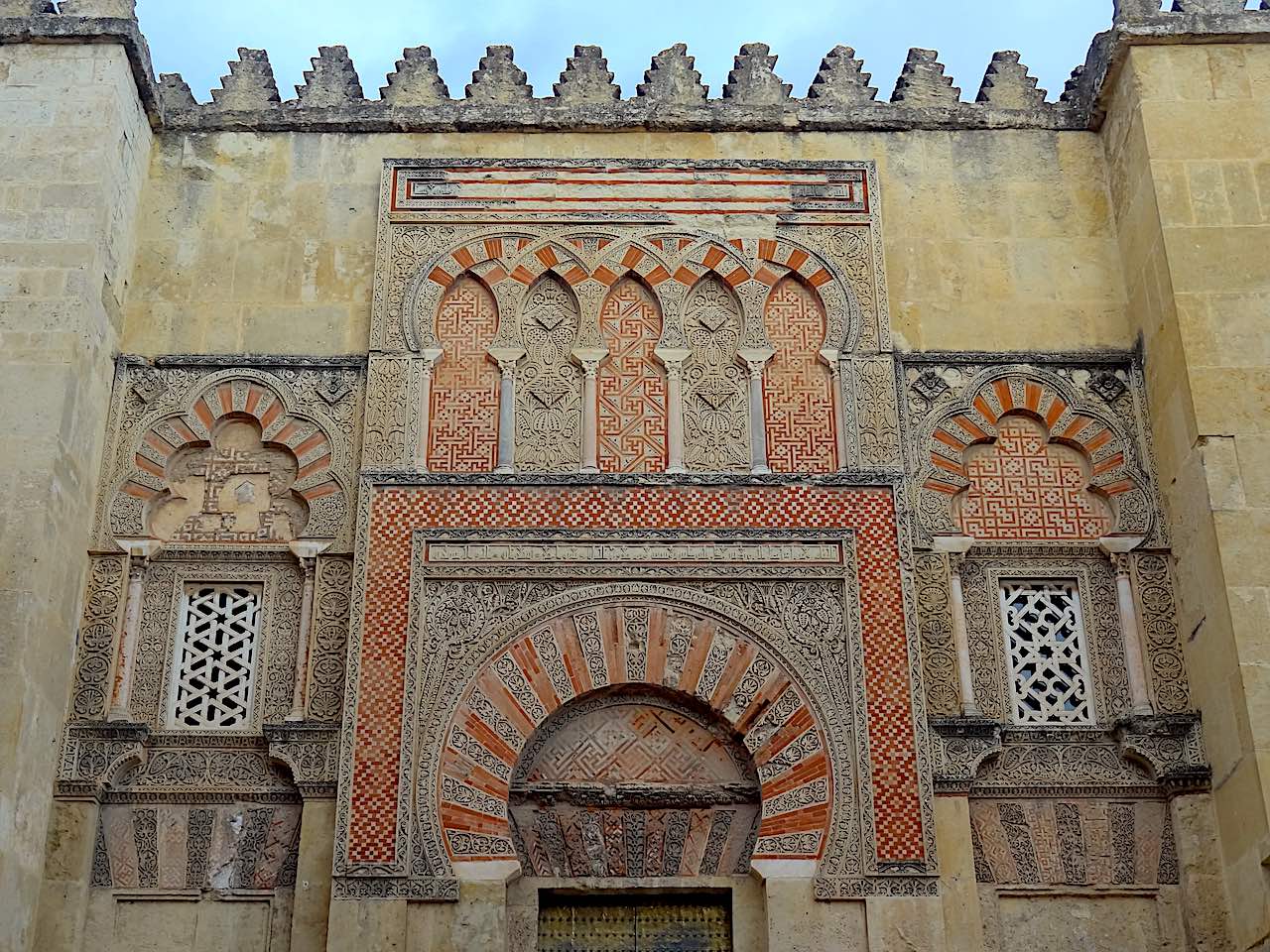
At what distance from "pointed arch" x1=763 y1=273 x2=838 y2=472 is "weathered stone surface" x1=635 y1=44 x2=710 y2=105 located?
48.5 inches

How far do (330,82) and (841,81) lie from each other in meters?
2.74

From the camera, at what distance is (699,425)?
800cm

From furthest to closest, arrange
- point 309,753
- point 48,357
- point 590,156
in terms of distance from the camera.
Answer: point 590,156 → point 48,357 → point 309,753

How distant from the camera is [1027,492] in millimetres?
7984

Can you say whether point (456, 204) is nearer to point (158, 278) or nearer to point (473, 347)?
point (473, 347)

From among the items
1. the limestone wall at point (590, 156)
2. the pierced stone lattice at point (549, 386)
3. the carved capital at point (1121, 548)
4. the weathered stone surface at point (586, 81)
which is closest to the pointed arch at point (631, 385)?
the pierced stone lattice at point (549, 386)

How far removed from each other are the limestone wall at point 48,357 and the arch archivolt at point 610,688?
5.25 feet

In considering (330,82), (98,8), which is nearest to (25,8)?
(98,8)

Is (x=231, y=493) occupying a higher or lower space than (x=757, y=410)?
lower

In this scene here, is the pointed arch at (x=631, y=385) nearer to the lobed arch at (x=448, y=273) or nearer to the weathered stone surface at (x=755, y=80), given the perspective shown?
the lobed arch at (x=448, y=273)

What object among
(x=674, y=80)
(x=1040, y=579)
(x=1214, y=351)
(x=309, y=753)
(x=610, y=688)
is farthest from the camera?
(x=674, y=80)

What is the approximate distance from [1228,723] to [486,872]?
3180mm

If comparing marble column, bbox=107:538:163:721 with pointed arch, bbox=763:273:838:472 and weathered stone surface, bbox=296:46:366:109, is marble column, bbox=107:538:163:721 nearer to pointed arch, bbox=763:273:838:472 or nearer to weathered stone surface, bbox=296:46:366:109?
weathered stone surface, bbox=296:46:366:109

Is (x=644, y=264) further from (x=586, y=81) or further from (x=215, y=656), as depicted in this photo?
(x=215, y=656)
